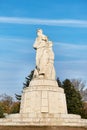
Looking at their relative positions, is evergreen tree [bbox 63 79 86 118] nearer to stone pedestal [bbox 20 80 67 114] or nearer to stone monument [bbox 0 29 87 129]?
stone monument [bbox 0 29 87 129]

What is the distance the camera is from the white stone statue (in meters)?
26.2

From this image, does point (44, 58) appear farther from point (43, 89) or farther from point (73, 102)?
point (73, 102)

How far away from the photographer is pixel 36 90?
2511 cm

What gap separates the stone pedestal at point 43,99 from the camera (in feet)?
80.9

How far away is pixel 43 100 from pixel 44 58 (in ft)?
11.0

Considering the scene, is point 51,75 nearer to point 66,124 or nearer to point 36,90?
point 36,90

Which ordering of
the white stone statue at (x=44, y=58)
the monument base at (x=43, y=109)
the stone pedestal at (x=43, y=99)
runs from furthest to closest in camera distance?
1. the white stone statue at (x=44, y=58)
2. the stone pedestal at (x=43, y=99)
3. the monument base at (x=43, y=109)

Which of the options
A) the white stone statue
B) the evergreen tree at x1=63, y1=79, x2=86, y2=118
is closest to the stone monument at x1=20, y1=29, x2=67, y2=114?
the white stone statue

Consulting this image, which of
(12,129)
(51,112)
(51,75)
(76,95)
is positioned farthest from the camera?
(76,95)

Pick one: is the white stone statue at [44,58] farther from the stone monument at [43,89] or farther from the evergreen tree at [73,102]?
the evergreen tree at [73,102]

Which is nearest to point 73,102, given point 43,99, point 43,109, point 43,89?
point 43,89

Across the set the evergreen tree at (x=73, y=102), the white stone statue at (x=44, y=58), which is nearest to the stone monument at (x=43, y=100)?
the white stone statue at (x=44, y=58)

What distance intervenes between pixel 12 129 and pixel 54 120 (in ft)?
8.76

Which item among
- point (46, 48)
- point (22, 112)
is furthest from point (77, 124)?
point (46, 48)
